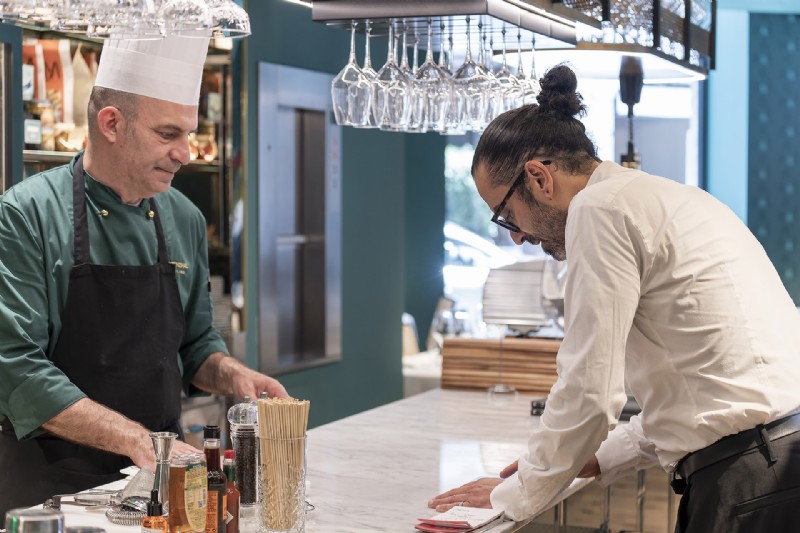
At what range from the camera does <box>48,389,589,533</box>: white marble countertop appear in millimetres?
2291

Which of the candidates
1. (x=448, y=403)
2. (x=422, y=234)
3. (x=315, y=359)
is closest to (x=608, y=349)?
(x=448, y=403)

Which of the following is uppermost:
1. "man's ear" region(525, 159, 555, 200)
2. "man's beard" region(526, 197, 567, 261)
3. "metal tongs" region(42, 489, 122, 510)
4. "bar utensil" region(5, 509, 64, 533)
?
"man's ear" region(525, 159, 555, 200)

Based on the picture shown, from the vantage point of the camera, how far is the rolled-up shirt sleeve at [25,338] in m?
2.48

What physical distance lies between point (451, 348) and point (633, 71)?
120cm

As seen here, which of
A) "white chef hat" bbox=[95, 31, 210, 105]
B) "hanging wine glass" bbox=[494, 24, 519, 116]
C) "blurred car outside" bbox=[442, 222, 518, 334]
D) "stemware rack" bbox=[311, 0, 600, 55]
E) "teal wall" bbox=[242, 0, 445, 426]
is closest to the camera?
"stemware rack" bbox=[311, 0, 600, 55]

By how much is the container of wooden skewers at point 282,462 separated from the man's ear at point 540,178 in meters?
0.66

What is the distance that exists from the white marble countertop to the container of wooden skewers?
0.13 meters

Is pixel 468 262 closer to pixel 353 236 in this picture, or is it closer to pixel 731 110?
pixel 731 110

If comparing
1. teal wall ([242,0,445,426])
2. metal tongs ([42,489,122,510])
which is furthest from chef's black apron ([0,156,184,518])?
teal wall ([242,0,445,426])

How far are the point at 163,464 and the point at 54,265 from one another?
0.89 metres

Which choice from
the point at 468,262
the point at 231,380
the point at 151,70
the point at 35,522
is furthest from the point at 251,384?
the point at 468,262

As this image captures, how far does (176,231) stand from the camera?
3000 mm

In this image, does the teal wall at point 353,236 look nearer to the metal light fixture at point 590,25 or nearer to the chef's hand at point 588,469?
the metal light fixture at point 590,25

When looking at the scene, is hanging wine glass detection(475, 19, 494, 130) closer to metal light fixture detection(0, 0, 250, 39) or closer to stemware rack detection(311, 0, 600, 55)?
stemware rack detection(311, 0, 600, 55)
